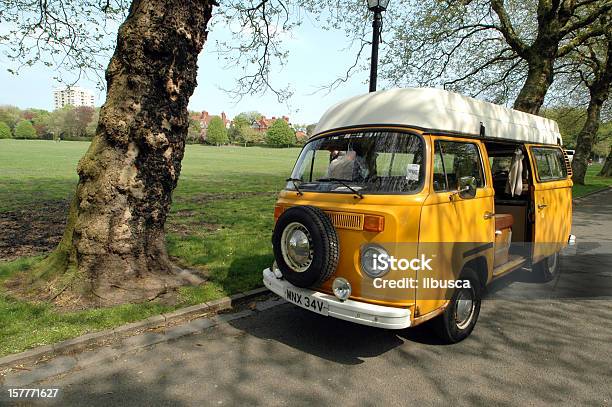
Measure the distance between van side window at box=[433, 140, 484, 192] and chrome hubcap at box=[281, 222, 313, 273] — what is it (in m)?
1.37

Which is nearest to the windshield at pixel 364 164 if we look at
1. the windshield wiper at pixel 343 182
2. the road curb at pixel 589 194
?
the windshield wiper at pixel 343 182

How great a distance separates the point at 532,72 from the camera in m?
13.3

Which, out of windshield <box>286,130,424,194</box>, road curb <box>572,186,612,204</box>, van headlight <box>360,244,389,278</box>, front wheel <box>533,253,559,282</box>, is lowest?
front wheel <box>533,253,559,282</box>

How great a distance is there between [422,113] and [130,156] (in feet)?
11.9

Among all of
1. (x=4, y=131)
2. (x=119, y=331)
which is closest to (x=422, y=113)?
(x=119, y=331)

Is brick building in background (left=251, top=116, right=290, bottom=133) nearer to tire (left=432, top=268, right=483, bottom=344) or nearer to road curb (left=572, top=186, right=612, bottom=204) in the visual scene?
road curb (left=572, top=186, right=612, bottom=204)

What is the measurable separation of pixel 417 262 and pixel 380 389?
1144 mm

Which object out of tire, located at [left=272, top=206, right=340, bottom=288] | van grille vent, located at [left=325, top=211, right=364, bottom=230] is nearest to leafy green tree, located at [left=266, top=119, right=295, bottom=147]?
tire, located at [left=272, top=206, right=340, bottom=288]

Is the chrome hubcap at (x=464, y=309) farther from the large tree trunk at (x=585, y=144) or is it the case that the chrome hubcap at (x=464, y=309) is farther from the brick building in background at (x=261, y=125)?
the brick building in background at (x=261, y=125)

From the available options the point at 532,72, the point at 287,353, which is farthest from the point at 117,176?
the point at 532,72

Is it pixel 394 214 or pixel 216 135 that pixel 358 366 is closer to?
pixel 394 214

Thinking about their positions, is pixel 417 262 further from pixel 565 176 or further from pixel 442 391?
pixel 565 176

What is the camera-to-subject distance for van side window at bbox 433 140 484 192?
4.02m

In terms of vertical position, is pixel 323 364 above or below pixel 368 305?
below
